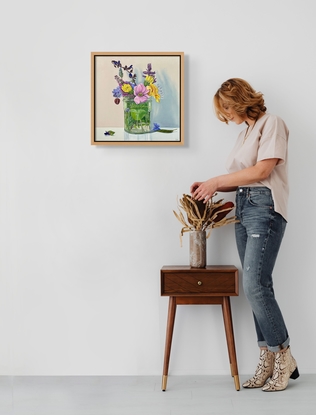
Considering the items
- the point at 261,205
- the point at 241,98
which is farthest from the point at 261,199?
the point at 241,98

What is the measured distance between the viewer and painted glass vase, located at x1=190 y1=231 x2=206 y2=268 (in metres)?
2.25

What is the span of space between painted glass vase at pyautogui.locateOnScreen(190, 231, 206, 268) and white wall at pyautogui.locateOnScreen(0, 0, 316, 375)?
0.55 feet

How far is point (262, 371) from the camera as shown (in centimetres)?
227

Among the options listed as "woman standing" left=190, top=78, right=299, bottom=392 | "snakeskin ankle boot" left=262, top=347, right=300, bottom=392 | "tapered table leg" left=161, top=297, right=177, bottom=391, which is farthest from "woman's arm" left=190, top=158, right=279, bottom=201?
"snakeskin ankle boot" left=262, top=347, right=300, bottom=392

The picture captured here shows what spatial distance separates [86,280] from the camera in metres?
2.44

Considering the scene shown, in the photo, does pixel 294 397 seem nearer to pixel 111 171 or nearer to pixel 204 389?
pixel 204 389

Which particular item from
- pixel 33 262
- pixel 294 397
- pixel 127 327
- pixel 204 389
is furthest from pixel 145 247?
pixel 294 397

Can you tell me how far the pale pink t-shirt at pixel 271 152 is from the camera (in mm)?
2129

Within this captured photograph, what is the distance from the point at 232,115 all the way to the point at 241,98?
0.10 m

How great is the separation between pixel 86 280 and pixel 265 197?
3.15 ft

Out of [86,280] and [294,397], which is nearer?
[294,397]

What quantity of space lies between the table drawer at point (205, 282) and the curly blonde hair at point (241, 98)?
2.37 feet

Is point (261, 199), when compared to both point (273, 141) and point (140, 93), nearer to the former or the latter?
A: point (273, 141)

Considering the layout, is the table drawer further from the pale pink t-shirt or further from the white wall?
the pale pink t-shirt
